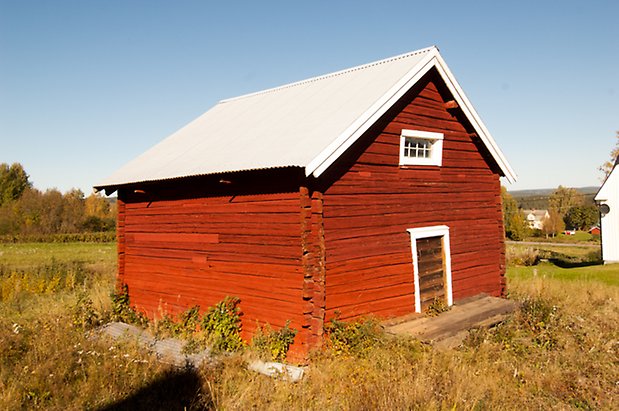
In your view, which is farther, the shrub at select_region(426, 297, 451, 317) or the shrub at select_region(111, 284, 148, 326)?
the shrub at select_region(111, 284, 148, 326)

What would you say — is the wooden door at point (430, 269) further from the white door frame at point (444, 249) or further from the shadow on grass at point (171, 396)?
the shadow on grass at point (171, 396)

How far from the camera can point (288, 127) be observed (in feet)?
35.3

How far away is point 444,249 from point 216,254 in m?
5.74

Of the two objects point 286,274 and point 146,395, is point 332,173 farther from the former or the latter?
point 146,395

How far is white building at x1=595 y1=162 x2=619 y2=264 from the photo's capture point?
28266 mm

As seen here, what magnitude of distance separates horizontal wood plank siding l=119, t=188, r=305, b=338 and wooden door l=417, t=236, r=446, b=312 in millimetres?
3550

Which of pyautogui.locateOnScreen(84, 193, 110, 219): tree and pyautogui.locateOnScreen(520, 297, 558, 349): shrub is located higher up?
pyautogui.locateOnScreen(84, 193, 110, 219): tree

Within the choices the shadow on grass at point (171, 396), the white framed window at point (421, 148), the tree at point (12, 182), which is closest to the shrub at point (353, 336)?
the shadow on grass at point (171, 396)

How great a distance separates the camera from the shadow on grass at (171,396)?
6605mm

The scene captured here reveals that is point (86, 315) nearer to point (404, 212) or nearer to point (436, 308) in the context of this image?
point (404, 212)

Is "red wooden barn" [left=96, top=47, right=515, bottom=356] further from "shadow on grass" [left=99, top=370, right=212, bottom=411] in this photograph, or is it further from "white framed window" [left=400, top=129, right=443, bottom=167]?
"shadow on grass" [left=99, top=370, right=212, bottom=411]

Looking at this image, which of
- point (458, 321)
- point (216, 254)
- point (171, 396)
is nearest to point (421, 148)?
point (458, 321)

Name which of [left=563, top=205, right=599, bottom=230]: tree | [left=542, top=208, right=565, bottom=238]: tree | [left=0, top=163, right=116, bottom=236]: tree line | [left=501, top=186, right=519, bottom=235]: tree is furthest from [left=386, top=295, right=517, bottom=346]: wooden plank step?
[left=563, top=205, right=599, bottom=230]: tree

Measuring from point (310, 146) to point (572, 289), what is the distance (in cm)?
1240
